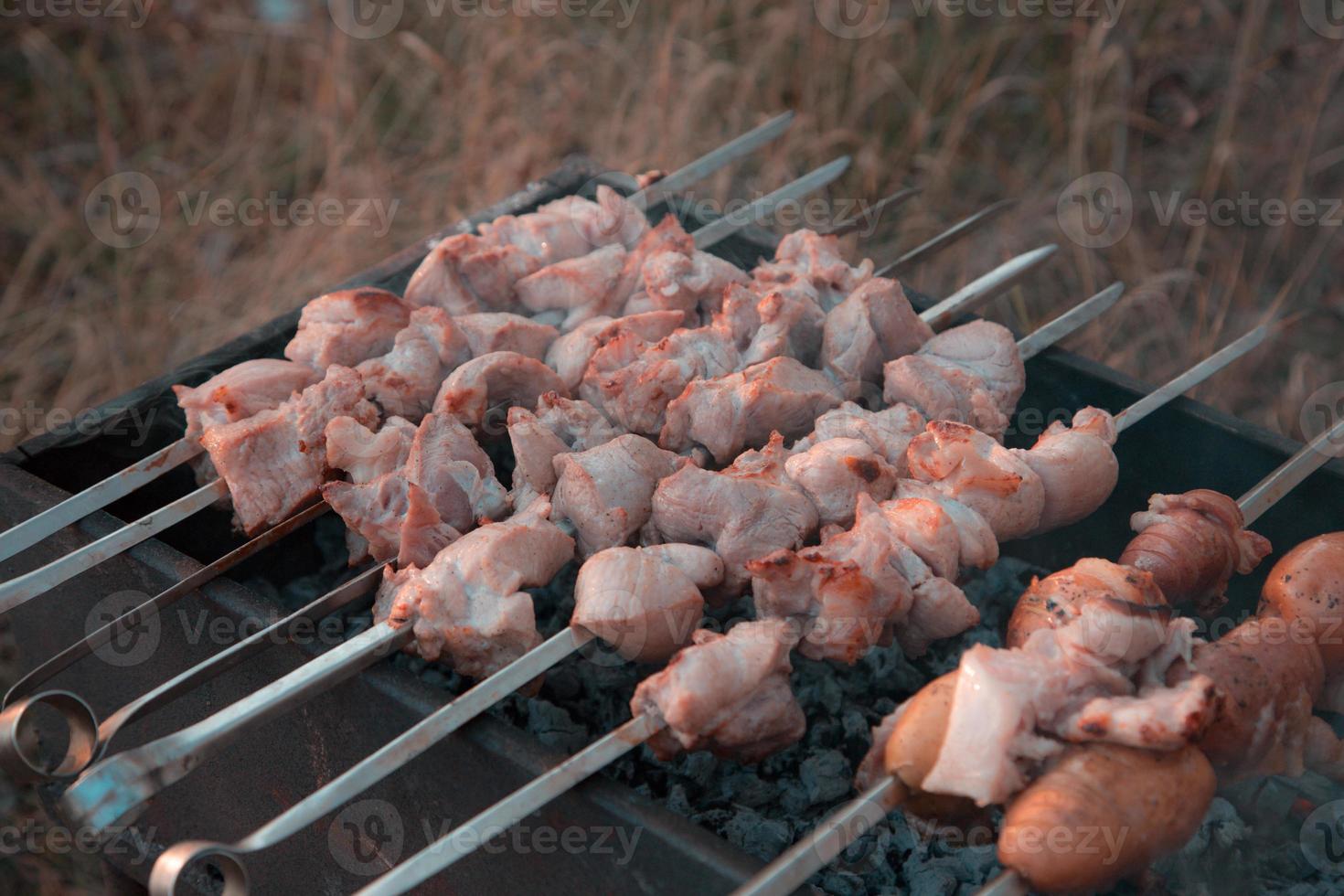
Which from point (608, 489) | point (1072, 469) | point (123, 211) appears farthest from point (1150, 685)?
point (123, 211)

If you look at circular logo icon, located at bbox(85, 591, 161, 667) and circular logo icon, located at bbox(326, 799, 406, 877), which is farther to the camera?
circular logo icon, located at bbox(85, 591, 161, 667)

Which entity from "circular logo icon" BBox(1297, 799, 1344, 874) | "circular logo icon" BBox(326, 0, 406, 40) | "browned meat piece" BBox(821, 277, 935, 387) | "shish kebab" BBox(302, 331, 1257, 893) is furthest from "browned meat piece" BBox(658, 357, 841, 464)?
"circular logo icon" BBox(326, 0, 406, 40)

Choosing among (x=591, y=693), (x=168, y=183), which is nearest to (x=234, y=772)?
(x=591, y=693)

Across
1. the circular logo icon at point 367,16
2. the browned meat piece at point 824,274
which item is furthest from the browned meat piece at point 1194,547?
the circular logo icon at point 367,16

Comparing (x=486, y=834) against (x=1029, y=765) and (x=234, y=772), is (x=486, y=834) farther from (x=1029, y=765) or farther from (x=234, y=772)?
(x=234, y=772)

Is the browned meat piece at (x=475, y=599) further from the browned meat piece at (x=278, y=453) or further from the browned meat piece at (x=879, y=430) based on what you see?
the browned meat piece at (x=879, y=430)

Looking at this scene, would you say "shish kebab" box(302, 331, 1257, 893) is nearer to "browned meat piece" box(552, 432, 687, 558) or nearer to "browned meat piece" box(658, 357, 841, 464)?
"browned meat piece" box(552, 432, 687, 558)
